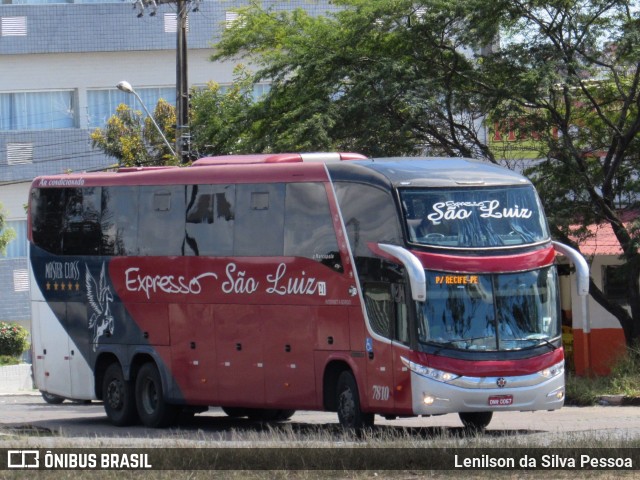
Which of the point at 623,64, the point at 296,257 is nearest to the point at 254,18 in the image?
the point at 623,64

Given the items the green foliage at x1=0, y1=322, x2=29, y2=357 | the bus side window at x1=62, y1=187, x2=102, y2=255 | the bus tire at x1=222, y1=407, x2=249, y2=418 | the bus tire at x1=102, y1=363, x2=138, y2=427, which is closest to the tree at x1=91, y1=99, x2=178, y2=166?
the green foliage at x1=0, y1=322, x2=29, y2=357

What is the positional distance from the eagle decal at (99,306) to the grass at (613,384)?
9.46 metres

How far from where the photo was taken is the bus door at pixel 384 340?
51.2ft

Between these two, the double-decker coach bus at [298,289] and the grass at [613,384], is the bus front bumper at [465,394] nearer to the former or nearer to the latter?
the double-decker coach bus at [298,289]

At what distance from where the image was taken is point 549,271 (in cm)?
1627

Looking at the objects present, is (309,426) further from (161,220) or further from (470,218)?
(470,218)

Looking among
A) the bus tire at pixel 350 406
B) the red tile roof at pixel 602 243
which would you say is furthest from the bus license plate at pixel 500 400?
the red tile roof at pixel 602 243

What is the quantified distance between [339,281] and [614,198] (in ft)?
34.2

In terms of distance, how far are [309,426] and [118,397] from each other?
12.0 ft

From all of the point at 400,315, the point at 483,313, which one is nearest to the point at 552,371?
the point at 483,313

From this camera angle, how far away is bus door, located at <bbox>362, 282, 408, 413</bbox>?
15.6m

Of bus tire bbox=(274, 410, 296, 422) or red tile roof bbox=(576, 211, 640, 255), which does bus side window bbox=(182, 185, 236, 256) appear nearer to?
bus tire bbox=(274, 410, 296, 422)

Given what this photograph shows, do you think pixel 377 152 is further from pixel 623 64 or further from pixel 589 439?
pixel 589 439

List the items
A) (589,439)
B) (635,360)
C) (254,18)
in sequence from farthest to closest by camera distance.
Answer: (254,18) → (635,360) → (589,439)
